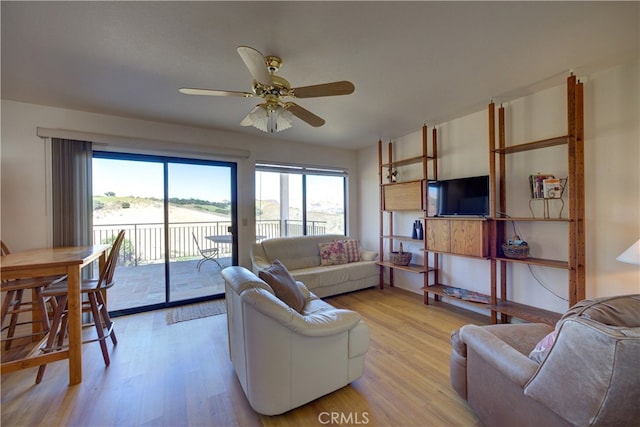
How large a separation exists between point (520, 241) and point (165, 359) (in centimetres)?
360

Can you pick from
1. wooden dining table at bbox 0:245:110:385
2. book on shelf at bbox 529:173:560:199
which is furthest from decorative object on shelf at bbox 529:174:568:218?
wooden dining table at bbox 0:245:110:385

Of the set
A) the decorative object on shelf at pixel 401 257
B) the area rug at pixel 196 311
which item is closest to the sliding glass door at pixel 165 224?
the area rug at pixel 196 311

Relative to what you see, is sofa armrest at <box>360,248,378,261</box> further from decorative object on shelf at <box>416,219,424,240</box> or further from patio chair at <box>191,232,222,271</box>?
patio chair at <box>191,232,222,271</box>

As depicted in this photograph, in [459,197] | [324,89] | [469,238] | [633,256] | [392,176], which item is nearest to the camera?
[633,256]

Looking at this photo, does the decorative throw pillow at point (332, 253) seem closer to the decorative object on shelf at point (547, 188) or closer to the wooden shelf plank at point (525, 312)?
the wooden shelf plank at point (525, 312)

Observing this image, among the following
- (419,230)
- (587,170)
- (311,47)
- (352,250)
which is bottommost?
(352,250)

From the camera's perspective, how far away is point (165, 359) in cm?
221

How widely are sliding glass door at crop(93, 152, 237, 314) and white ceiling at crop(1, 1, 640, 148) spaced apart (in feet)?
2.95

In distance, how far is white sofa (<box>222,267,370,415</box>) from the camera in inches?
58.5

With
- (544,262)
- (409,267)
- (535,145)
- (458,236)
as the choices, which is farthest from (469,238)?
(535,145)

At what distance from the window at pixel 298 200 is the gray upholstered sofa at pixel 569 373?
136 inches

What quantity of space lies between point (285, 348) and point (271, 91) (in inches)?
68.1

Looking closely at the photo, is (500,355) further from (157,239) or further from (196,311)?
(157,239)

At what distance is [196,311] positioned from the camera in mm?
3273
